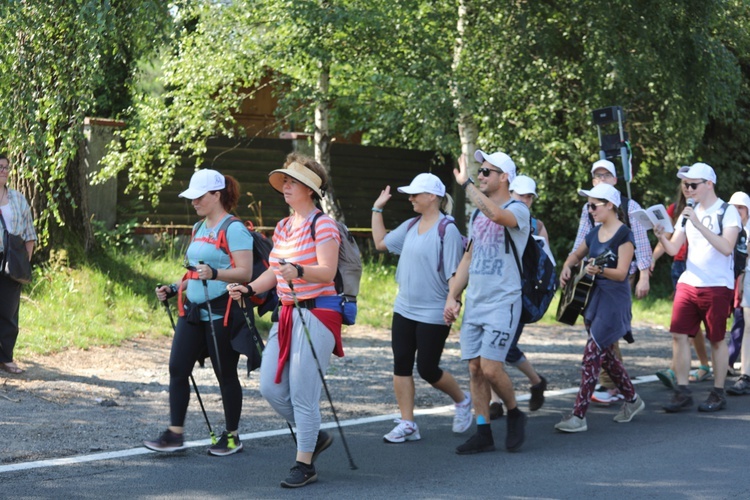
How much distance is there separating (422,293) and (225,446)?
1.62 meters

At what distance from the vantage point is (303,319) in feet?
20.1

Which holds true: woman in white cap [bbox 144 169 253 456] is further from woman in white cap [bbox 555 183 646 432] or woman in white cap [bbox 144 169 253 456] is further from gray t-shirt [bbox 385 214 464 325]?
woman in white cap [bbox 555 183 646 432]

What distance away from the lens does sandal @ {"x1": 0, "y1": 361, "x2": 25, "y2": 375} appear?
9.06 metres

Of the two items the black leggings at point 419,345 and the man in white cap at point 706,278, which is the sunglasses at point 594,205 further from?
the black leggings at point 419,345

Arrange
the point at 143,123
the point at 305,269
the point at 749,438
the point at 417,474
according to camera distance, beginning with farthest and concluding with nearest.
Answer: the point at 143,123 < the point at 749,438 < the point at 417,474 < the point at 305,269

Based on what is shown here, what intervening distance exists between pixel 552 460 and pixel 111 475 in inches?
106

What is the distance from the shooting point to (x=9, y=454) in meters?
6.61

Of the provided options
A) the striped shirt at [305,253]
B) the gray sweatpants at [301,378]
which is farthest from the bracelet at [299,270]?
the gray sweatpants at [301,378]

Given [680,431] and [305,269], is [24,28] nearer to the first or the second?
[305,269]

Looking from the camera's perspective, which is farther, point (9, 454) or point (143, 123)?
point (143, 123)

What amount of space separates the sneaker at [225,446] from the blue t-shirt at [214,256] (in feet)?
2.51

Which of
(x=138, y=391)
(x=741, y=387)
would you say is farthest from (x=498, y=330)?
(x=741, y=387)

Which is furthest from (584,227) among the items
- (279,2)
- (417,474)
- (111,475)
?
(279,2)

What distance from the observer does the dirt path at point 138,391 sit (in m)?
7.24
